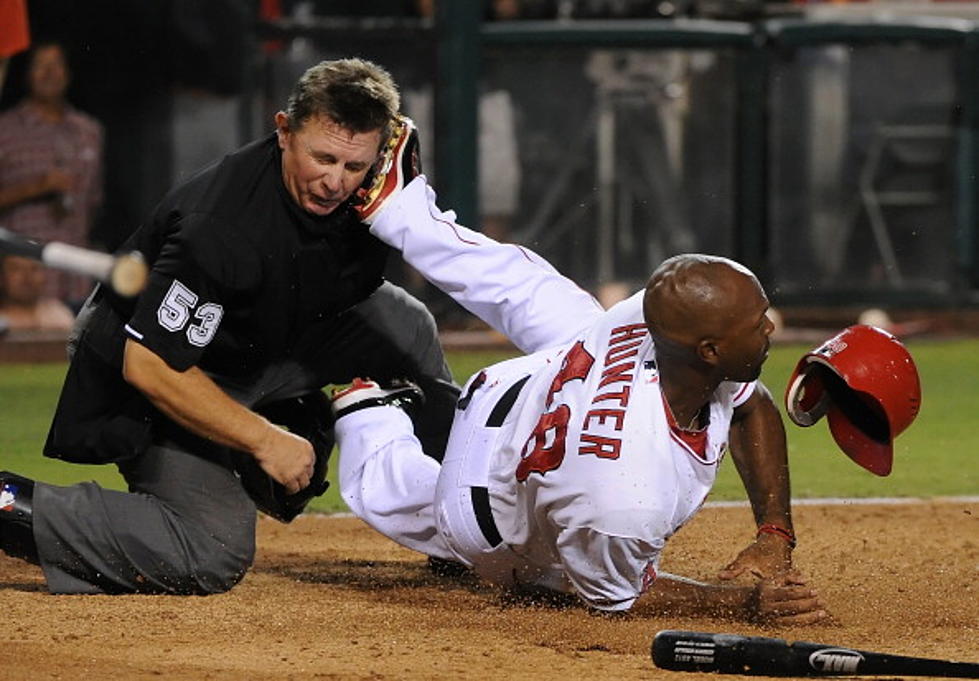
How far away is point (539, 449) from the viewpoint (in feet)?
15.3

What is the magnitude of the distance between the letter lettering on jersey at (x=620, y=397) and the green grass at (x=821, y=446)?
254 cm

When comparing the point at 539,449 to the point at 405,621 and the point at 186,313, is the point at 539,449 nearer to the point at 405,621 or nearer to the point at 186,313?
the point at 405,621

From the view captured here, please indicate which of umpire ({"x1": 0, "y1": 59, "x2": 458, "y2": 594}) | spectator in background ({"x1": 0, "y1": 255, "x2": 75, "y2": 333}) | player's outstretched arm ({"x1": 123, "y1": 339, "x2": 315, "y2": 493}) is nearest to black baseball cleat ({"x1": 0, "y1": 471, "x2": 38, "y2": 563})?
umpire ({"x1": 0, "y1": 59, "x2": 458, "y2": 594})

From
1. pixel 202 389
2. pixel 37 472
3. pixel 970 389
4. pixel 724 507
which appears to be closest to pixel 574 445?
pixel 202 389

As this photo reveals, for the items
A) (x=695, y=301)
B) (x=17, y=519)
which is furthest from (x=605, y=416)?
(x=17, y=519)

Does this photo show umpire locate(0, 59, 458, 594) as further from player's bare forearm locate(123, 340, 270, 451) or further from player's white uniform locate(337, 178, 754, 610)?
player's white uniform locate(337, 178, 754, 610)

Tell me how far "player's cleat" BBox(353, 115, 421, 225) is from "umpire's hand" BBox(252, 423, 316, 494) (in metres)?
0.62

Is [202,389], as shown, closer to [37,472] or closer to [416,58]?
[37,472]

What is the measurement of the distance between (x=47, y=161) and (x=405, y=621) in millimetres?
6973

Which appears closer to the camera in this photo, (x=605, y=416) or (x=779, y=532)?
(x=605, y=416)

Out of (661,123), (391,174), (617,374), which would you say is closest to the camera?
(617,374)

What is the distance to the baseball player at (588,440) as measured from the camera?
450 centimetres

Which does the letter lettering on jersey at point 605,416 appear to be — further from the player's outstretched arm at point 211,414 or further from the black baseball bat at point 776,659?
the player's outstretched arm at point 211,414

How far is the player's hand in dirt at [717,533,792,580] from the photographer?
→ 4816mm
